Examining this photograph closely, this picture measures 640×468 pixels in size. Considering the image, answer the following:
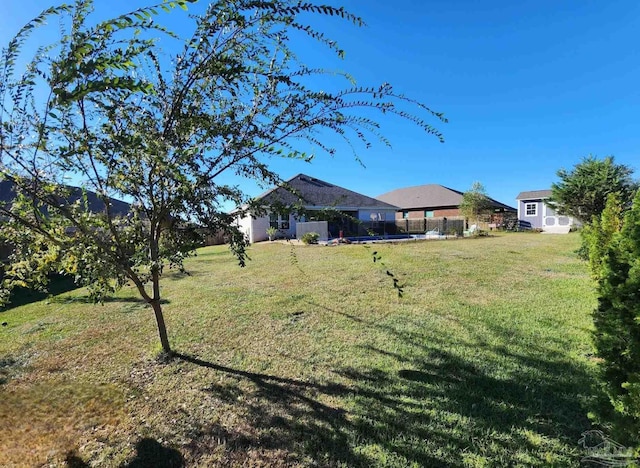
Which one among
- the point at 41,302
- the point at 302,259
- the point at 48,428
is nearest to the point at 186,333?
the point at 48,428

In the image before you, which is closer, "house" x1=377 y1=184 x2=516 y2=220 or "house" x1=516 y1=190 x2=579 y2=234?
"house" x1=516 y1=190 x2=579 y2=234

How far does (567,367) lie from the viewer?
3938 millimetres

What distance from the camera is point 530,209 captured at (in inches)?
1439

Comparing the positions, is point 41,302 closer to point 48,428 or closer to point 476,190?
point 48,428

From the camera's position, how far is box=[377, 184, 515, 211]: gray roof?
42.3 metres

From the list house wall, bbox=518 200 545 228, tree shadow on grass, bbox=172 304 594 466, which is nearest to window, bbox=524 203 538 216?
house wall, bbox=518 200 545 228

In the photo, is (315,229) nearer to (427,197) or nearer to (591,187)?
(591,187)

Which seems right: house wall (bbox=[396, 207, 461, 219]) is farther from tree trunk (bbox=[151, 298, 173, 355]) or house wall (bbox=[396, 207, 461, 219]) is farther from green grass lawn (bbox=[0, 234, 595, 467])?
tree trunk (bbox=[151, 298, 173, 355])

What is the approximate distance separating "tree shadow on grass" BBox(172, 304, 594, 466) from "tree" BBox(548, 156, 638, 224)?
14649 millimetres

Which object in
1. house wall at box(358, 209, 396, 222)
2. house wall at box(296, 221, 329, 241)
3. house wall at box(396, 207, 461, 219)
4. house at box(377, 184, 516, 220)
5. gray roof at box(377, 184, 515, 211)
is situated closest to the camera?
house wall at box(296, 221, 329, 241)

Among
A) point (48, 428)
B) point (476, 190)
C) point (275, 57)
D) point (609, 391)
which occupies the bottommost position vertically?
point (48, 428)

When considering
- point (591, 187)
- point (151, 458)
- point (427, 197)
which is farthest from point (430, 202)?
point (151, 458)

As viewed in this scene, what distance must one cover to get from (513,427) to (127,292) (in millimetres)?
9339

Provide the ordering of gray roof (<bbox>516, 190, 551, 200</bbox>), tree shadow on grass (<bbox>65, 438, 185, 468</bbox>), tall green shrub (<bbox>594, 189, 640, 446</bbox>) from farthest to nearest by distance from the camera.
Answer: gray roof (<bbox>516, 190, 551, 200</bbox>) < tree shadow on grass (<bbox>65, 438, 185, 468</bbox>) < tall green shrub (<bbox>594, 189, 640, 446</bbox>)
